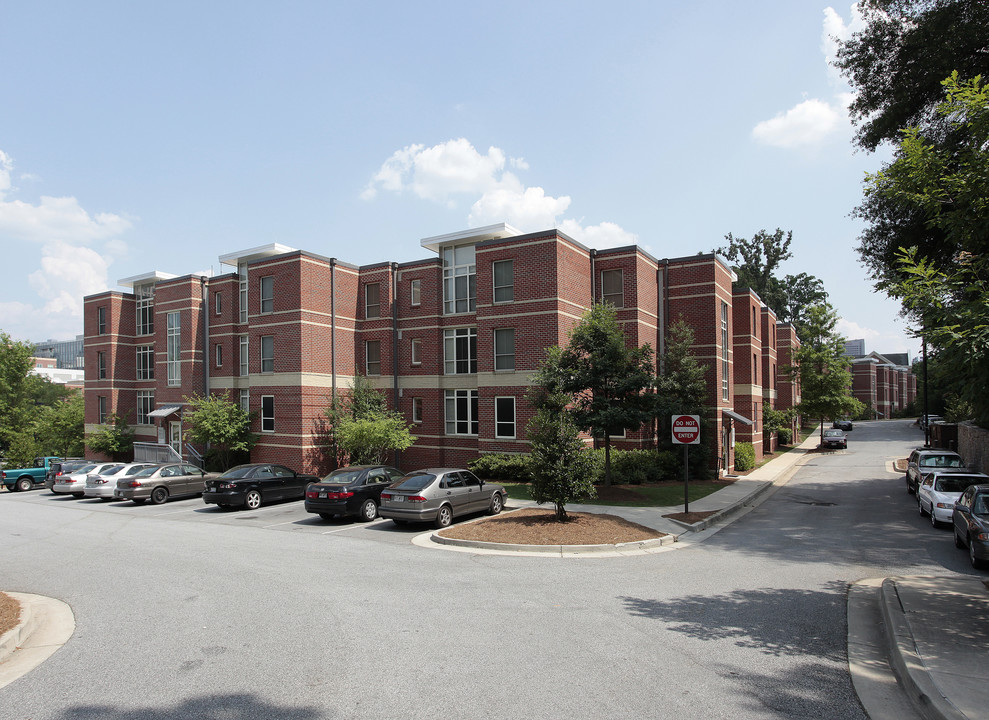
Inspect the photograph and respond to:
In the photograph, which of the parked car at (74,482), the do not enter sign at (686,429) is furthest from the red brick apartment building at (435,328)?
the do not enter sign at (686,429)

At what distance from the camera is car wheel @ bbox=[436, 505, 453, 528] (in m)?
16.2

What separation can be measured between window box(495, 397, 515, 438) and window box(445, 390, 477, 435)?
2.83m

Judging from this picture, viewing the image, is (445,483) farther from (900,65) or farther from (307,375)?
(900,65)

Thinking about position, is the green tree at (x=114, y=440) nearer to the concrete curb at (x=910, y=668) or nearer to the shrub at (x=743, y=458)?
the shrub at (x=743, y=458)

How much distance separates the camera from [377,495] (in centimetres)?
1817

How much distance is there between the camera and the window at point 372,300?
30.9 m

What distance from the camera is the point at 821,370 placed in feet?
159

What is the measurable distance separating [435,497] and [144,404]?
102ft

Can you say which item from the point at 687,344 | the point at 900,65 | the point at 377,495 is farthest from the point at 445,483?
the point at 900,65

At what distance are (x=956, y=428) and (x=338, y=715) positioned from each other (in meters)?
45.6

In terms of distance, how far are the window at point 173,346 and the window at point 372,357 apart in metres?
11.7

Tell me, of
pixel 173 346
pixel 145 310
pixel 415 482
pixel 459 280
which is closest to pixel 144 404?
pixel 145 310

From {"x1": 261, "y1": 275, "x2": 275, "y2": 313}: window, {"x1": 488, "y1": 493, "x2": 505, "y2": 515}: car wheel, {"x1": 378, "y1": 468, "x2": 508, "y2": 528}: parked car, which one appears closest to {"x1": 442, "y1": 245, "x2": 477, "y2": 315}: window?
{"x1": 261, "y1": 275, "x2": 275, "y2": 313}: window

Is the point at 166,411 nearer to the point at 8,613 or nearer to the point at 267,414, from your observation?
the point at 267,414
